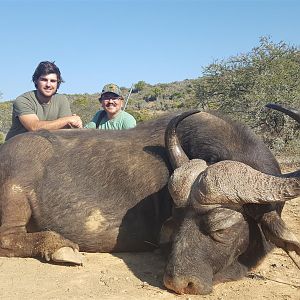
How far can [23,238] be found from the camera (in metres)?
5.52

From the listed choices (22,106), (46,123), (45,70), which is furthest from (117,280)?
(45,70)

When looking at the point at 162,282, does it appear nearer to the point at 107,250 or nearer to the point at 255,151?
the point at 107,250

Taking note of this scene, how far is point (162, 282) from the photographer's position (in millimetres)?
4703

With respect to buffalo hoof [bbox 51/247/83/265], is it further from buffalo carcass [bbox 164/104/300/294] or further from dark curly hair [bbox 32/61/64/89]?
dark curly hair [bbox 32/61/64/89]

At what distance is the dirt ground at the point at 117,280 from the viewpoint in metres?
4.44

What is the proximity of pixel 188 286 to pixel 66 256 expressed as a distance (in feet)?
4.93

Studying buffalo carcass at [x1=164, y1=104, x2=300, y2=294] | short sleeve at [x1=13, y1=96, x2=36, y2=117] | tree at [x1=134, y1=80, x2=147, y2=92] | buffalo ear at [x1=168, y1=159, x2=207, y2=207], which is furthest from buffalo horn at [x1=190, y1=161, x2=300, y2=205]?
tree at [x1=134, y1=80, x2=147, y2=92]

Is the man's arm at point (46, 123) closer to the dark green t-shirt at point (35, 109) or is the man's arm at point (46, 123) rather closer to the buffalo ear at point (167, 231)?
the dark green t-shirt at point (35, 109)

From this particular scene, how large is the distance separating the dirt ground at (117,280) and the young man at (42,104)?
10.2 ft

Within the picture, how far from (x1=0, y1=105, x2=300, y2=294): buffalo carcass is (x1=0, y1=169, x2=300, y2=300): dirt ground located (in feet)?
0.55

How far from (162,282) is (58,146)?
2.38 m

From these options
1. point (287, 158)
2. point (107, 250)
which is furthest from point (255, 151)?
point (287, 158)

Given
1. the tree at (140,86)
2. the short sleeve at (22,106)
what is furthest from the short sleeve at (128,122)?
the tree at (140,86)

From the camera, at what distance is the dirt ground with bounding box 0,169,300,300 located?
4438 millimetres
